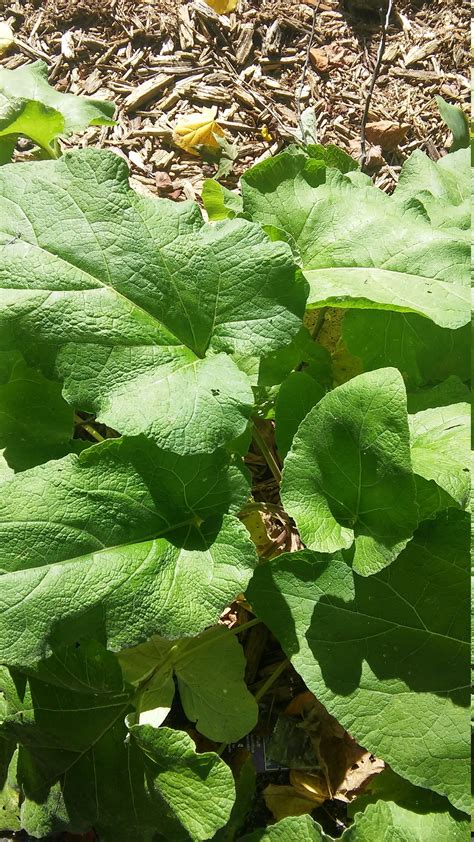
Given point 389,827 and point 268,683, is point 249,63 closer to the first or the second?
point 268,683

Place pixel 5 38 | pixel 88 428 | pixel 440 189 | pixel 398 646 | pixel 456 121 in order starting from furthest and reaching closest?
pixel 5 38
pixel 456 121
pixel 88 428
pixel 440 189
pixel 398 646

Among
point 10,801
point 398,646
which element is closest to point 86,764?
point 10,801

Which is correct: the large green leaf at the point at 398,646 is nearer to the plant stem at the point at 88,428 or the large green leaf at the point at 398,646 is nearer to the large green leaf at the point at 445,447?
the large green leaf at the point at 445,447

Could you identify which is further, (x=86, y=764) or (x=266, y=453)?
(x=266, y=453)

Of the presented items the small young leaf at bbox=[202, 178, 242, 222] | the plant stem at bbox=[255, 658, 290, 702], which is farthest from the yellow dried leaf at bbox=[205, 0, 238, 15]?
the plant stem at bbox=[255, 658, 290, 702]

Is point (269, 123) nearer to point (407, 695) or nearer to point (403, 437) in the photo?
point (403, 437)
